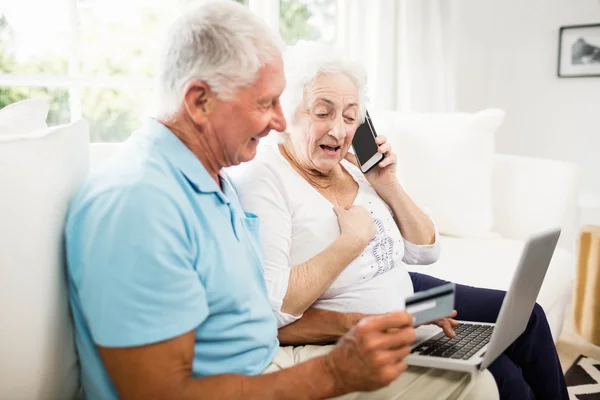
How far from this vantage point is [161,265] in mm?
834

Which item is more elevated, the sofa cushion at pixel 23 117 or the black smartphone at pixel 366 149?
the sofa cushion at pixel 23 117

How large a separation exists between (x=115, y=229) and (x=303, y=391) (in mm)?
371

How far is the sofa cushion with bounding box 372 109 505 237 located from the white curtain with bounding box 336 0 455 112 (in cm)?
72

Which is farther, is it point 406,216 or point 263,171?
point 406,216

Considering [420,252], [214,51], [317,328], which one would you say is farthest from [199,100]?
[420,252]

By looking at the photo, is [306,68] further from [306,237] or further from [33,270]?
[33,270]

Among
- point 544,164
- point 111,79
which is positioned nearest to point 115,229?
point 111,79

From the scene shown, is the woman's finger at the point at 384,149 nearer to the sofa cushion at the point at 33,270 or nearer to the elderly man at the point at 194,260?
the elderly man at the point at 194,260

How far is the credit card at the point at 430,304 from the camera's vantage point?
2.96 ft

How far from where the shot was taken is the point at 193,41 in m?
0.97

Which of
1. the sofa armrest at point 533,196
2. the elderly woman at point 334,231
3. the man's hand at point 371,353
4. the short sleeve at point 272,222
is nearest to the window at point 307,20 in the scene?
the sofa armrest at point 533,196

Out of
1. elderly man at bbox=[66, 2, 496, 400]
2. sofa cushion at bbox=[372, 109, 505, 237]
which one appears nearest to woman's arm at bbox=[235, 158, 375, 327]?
elderly man at bbox=[66, 2, 496, 400]

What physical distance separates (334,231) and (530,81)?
2.81m

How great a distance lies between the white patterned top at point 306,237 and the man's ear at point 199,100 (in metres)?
0.33
